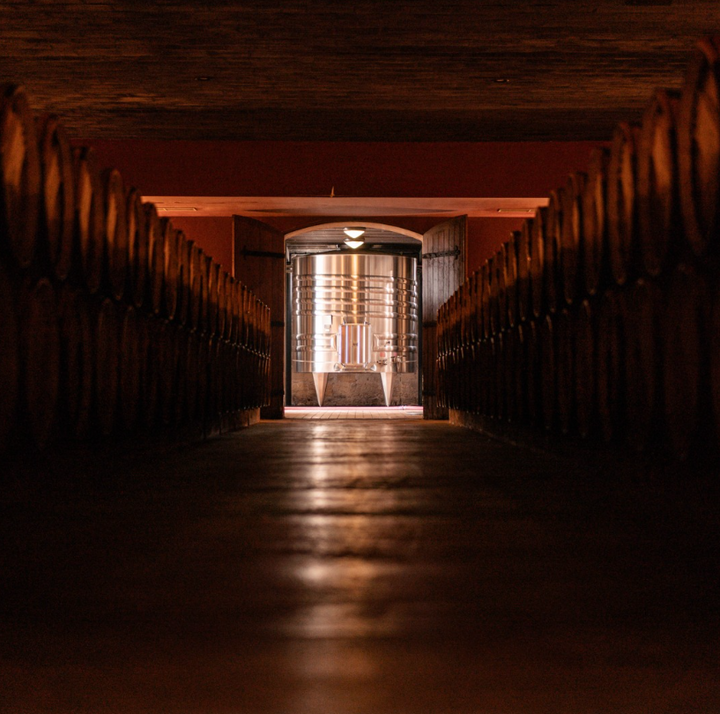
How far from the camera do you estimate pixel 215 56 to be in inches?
209

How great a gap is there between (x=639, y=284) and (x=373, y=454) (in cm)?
138

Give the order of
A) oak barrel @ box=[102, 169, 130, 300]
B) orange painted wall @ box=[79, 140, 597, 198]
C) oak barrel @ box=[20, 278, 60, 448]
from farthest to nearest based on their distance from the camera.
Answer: orange painted wall @ box=[79, 140, 597, 198] < oak barrel @ box=[102, 169, 130, 300] < oak barrel @ box=[20, 278, 60, 448]

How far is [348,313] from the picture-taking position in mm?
10219

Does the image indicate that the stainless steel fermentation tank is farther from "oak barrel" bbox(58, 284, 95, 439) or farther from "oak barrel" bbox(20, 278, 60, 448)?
"oak barrel" bbox(20, 278, 60, 448)

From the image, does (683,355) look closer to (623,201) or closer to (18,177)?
(623,201)

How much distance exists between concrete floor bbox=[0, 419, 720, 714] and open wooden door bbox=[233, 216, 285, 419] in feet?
21.5

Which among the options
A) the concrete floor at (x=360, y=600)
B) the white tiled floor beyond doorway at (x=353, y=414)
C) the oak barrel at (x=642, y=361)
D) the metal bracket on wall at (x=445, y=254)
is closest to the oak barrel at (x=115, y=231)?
the concrete floor at (x=360, y=600)

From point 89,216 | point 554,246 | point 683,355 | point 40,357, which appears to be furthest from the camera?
point 554,246

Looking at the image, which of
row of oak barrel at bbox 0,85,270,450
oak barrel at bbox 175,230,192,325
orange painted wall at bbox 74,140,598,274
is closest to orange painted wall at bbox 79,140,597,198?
orange painted wall at bbox 74,140,598,274

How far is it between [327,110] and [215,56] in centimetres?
139

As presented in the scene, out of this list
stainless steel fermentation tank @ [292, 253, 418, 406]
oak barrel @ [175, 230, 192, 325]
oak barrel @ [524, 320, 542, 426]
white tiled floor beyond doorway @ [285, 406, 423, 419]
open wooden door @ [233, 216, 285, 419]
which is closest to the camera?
oak barrel @ [524, 320, 542, 426]

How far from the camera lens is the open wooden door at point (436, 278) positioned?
25.7 ft

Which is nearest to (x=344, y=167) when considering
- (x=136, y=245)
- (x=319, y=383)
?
(x=319, y=383)

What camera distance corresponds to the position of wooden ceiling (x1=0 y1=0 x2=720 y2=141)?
4691mm
